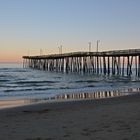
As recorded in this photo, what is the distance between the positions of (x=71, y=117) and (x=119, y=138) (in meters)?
3.78

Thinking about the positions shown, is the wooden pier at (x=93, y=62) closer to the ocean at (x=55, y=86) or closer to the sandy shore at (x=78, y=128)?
the ocean at (x=55, y=86)

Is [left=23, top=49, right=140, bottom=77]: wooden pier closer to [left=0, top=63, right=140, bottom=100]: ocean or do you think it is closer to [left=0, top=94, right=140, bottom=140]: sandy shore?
[left=0, top=63, right=140, bottom=100]: ocean

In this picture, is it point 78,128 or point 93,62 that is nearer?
point 78,128

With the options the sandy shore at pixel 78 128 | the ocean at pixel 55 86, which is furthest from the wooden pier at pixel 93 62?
the sandy shore at pixel 78 128

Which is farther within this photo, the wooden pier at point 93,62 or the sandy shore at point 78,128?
the wooden pier at point 93,62

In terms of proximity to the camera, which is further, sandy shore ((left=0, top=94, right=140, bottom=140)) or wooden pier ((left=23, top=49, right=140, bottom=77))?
wooden pier ((left=23, top=49, right=140, bottom=77))

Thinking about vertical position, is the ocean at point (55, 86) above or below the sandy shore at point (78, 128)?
below

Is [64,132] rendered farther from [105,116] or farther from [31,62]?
[31,62]

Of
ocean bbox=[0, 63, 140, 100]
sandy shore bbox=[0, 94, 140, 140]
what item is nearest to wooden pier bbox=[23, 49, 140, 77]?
ocean bbox=[0, 63, 140, 100]

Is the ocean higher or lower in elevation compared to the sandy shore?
lower

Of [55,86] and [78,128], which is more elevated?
[78,128]

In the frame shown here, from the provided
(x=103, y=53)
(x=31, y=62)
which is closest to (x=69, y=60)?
(x=103, y=53)

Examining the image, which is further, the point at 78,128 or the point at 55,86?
the point at 55,86

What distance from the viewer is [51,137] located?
863 cm
